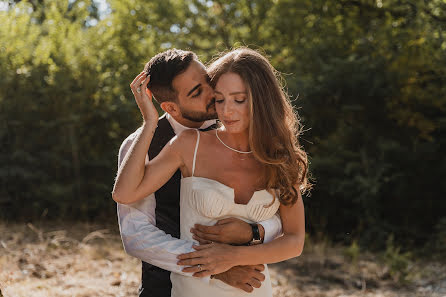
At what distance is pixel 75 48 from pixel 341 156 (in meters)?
4.43

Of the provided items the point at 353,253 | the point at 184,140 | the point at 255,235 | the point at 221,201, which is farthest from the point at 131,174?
the point at 353,253

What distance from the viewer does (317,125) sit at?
26.8ft

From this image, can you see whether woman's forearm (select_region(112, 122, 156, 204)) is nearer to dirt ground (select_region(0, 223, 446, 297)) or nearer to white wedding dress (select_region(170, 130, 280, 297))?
white wedding dress (select_region(170, 130, 280, 297))

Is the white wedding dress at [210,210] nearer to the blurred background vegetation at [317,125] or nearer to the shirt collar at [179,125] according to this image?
the shirt collar at [179,125]

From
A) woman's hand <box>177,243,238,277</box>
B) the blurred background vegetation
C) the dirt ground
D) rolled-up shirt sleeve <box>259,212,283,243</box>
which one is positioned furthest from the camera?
the blurred background vegetation

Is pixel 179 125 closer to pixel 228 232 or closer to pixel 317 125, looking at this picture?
pixel 228 232

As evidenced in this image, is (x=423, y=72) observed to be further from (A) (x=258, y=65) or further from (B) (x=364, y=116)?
(A) (x=258, y=65)

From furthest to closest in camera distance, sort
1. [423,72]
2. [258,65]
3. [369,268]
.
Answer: [423,72], [369,268], [258,65]

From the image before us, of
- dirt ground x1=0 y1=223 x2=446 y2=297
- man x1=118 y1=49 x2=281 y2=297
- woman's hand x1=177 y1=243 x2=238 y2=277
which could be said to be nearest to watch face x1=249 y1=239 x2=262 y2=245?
man x1=118 y1=49 x2=281 y2=297

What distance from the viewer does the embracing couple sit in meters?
2.54

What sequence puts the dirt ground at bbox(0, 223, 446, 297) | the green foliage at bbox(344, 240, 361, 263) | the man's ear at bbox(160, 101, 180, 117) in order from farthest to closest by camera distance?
the green foliage at bbox(344, 240, 361, 263), the dirt ground at bbox(0, 223, 446, 297), the man's ear at bbox(160, 101, 180, 117)

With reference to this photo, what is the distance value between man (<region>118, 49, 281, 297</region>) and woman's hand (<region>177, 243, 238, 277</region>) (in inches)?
1.9

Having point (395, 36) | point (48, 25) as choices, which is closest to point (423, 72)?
point (395, 36)

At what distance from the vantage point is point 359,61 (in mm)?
8031
